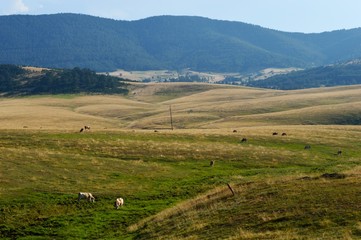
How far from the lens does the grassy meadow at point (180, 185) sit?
1046 inches

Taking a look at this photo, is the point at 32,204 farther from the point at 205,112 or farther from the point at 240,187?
the point at 205,112

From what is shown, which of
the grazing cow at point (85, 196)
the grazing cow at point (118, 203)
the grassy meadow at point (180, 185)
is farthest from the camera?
the grazing cow at point (85, 196)

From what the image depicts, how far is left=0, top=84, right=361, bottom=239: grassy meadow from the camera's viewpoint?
87.1 feet

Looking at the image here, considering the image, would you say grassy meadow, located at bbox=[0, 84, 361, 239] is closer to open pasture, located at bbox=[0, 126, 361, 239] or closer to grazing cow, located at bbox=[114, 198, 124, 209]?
open pasture, located at bbox=[0, 126, 361, 239]

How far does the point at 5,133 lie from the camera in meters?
62.8

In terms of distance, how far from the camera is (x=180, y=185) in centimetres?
4219

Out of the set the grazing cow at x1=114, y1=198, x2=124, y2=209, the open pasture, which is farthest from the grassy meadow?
the grazing cow at x1=114, y1=198, x2=124, y2=209

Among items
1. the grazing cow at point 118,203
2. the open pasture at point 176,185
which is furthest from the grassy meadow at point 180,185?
the grazing cow at point 118,203

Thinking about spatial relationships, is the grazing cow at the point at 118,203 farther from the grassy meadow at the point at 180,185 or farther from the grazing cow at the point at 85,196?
the grazing cow at the point at 85,196

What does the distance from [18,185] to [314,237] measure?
27986 millimetres

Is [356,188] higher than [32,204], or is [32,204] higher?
[356,188]

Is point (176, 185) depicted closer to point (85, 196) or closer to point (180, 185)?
point (180, 185)

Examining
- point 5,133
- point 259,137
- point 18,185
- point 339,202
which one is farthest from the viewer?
point 259,137

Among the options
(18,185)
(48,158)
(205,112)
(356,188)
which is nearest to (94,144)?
(48,158)
